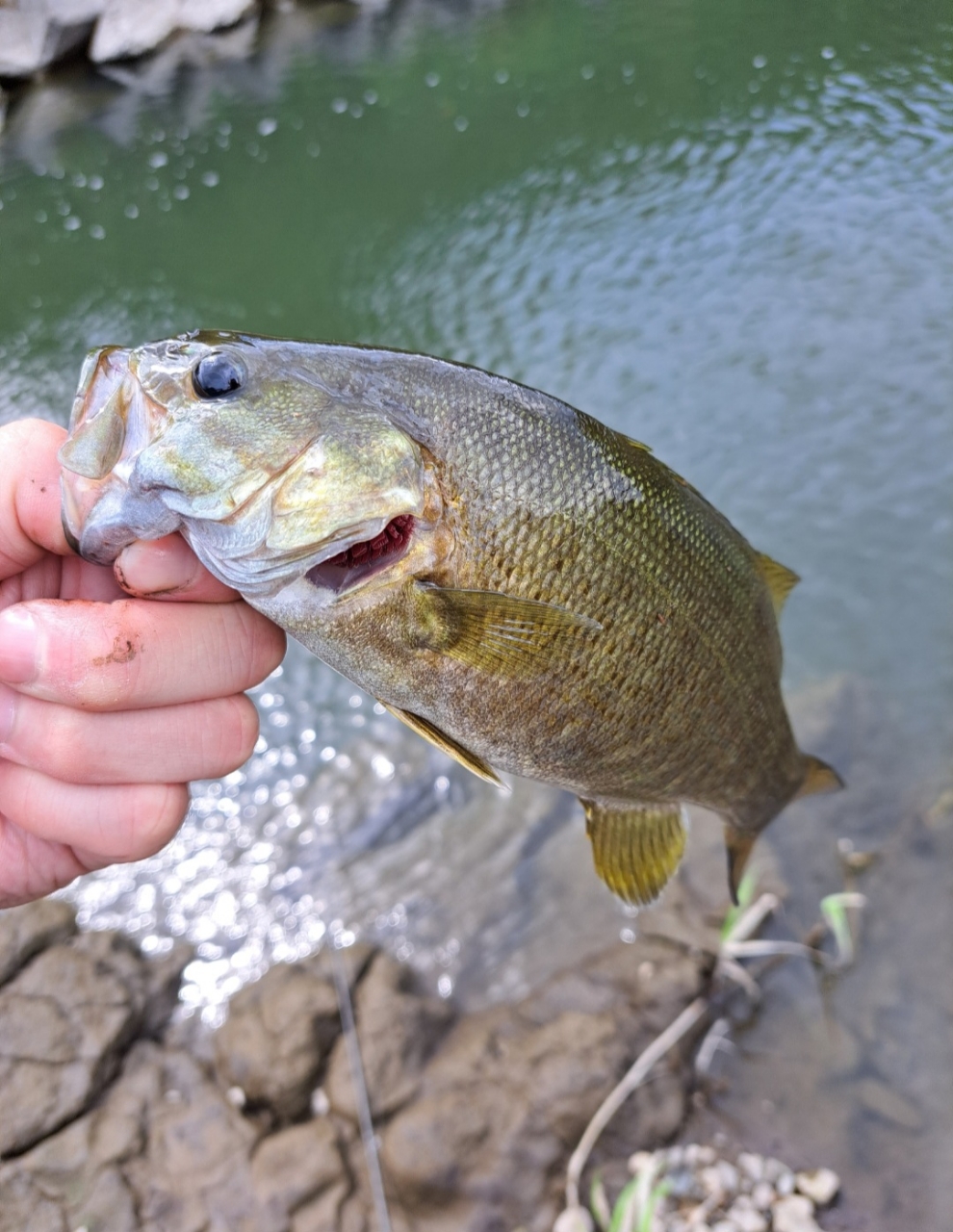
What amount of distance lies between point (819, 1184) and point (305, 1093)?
5.65 ft

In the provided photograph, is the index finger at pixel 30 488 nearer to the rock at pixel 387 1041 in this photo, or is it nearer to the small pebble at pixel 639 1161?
the rock at pixel 387 1041

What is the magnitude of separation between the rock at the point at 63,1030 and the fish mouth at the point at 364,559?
2531mm

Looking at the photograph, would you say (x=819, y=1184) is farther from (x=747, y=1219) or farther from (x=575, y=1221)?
(x=575, y=1221)

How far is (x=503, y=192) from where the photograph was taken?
986cm

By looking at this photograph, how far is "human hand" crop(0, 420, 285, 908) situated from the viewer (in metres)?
1.67

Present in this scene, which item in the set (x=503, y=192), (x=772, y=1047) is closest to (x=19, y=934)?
(x=772, y=1047)

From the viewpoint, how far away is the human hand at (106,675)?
167cm

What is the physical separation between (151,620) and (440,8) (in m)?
17.1

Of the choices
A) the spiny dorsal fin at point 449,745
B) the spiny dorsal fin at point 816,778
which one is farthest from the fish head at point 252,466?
the spiny dorsal fin at point 816,778

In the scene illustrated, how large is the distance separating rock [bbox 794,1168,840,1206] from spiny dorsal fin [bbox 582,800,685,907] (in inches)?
63.4

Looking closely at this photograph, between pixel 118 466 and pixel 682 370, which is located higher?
pixel 118 466

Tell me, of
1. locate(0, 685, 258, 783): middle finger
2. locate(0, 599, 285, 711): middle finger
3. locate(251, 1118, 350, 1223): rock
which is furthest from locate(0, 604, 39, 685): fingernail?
locate(251, 1118, 350, 1223): rock

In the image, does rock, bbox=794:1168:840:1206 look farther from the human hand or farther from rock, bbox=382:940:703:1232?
the human hand

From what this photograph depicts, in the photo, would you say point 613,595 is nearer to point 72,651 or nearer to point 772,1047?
point 72,651
